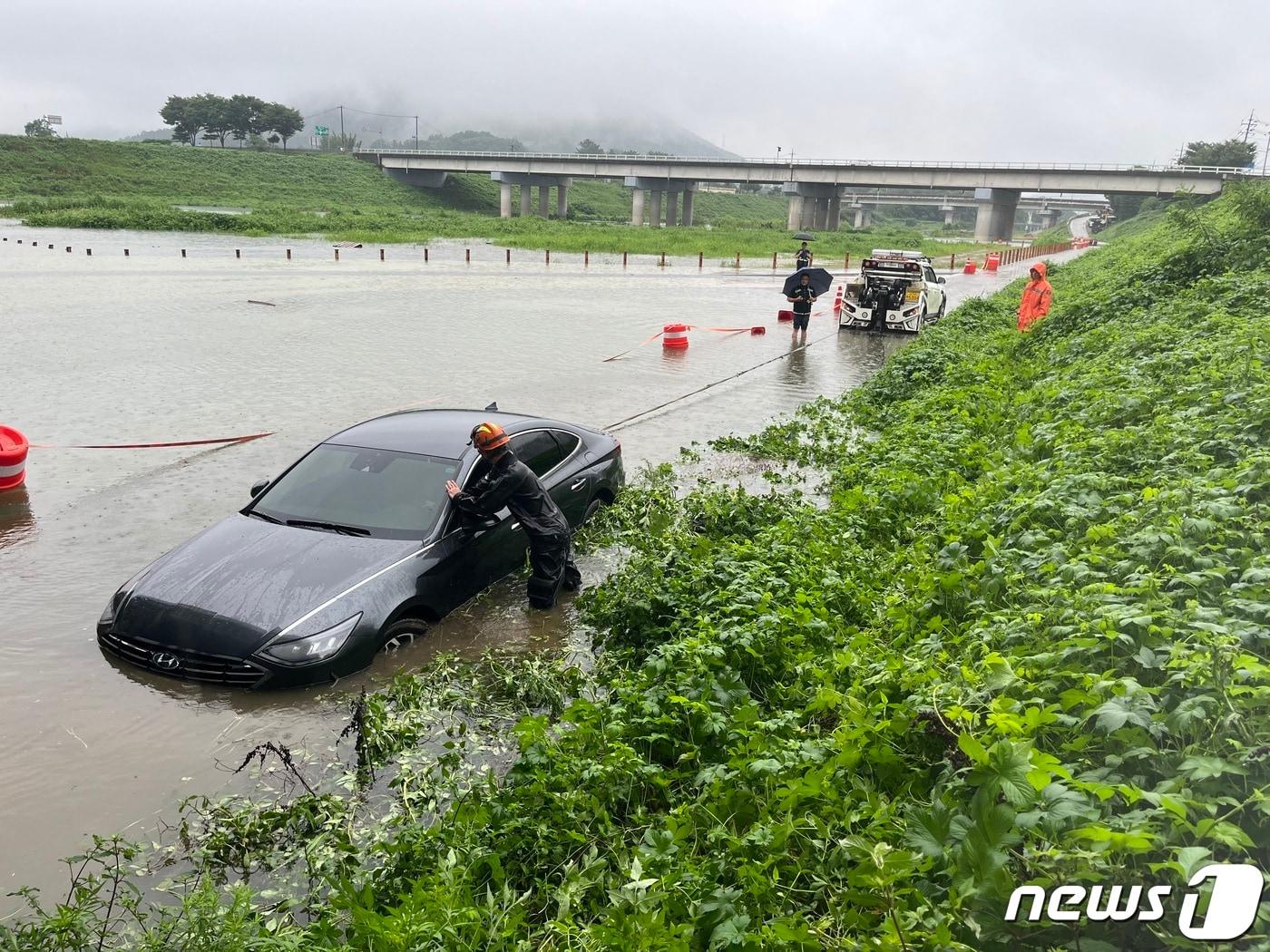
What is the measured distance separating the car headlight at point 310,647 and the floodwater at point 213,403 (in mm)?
262

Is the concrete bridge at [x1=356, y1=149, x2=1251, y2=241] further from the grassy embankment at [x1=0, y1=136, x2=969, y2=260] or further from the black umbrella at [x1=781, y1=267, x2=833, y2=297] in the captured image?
the black umbrella at [x1=781, y1=267, x2=833, y2=297]

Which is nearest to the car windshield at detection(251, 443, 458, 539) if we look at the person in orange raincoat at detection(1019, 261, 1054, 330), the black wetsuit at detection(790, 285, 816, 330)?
the person in orange raincoat at detection(1019, 261, 1054, 330)

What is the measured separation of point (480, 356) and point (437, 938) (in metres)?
16.9

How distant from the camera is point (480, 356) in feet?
65.0

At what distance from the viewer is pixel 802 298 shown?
22453 mm

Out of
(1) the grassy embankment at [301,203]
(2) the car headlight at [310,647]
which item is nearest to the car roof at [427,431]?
(2) the car headlight at [310,647]

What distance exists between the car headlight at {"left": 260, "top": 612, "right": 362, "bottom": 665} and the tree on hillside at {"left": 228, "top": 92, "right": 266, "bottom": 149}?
541 feet

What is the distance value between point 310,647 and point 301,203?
91.7 m

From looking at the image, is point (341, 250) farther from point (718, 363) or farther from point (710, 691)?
point (710, 691)

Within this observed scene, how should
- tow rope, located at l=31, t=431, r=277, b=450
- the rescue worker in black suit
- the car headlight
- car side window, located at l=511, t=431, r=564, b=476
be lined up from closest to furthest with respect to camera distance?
1. the car headlight
2. the rescue worker in black suit
3. car side window, located at l=511, t=431, r=564, b=476
4. tow rope, located at l=31, t=431, r=277, b=450

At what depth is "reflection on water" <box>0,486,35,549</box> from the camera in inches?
365

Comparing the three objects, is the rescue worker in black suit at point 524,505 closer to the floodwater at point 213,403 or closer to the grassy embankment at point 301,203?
the floodwater at point 213,403

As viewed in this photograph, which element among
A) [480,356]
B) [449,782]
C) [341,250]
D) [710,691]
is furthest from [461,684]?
[341,250]

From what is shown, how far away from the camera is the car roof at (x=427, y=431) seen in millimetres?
8094
